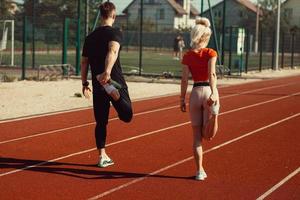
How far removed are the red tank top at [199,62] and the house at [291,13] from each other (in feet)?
232

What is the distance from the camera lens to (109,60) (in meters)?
7.54

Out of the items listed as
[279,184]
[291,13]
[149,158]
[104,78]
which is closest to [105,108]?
[104,78]

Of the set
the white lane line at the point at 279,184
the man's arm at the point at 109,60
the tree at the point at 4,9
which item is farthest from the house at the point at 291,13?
the man's arm at the point at 109,60

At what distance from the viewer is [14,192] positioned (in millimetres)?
6613

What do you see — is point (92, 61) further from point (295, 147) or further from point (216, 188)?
point (295, 147)

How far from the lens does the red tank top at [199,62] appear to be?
7094mm

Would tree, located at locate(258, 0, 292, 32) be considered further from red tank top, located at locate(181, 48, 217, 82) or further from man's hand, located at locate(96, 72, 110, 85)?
red tank top, located at locate(181, 48, 217, 82)

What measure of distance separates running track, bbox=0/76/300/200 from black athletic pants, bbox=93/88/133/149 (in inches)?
18.2

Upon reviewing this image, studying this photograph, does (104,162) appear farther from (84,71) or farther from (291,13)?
(291,13)

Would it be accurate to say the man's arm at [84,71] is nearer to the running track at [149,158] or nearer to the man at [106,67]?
the man at [106,67]

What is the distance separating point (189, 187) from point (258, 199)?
0.82 meters

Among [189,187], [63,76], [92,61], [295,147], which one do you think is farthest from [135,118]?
[63,76]

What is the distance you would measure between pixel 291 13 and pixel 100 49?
8020 centimetres

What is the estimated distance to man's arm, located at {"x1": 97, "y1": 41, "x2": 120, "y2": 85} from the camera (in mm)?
7484
